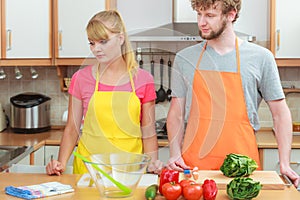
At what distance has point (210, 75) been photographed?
238 centimetres

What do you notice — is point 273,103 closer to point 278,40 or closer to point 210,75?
point 210,75

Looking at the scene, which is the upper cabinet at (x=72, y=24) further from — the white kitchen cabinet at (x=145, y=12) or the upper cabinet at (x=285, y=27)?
the upper cabinet at (x=285, y=27)

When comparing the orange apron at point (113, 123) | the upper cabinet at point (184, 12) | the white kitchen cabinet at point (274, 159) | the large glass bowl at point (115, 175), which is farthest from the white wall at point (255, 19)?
the large glass bowl at point (115, 175)

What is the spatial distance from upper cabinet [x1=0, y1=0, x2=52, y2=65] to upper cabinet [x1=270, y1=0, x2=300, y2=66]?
1403mm

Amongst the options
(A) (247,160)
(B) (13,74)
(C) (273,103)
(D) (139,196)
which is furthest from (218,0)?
(B) (13,74)

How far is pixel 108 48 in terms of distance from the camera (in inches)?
86.6

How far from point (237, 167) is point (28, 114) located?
2008mm

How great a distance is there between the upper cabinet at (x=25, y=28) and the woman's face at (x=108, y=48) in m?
1.37

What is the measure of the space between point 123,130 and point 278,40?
4.95 ft

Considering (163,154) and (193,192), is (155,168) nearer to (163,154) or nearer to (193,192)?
(193,192)

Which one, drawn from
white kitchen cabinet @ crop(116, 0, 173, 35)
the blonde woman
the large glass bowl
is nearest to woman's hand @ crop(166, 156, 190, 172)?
the blonde woman

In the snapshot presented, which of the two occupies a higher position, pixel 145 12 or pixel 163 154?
pixel 145 12

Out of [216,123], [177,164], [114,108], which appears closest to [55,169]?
[114,108]

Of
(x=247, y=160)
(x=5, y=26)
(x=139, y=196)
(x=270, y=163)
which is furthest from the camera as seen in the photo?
(x=5, y=26)
